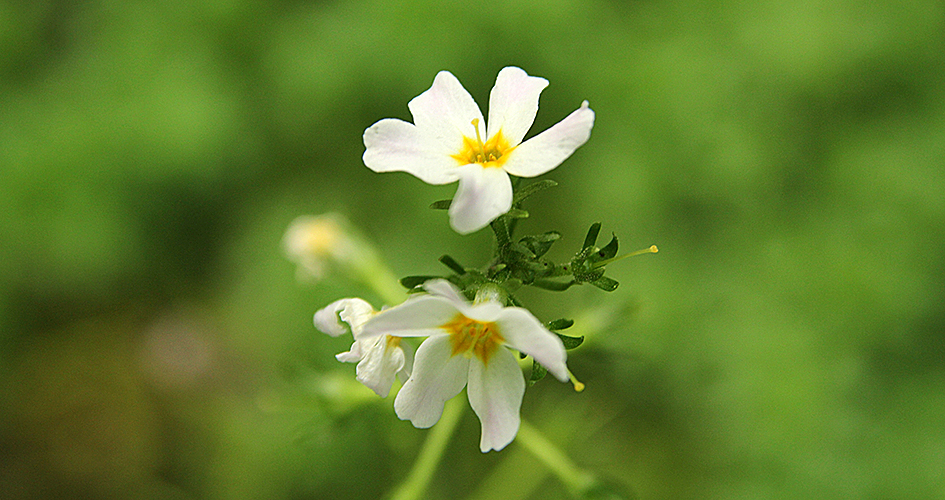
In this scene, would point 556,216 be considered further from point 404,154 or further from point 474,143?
point 404,154

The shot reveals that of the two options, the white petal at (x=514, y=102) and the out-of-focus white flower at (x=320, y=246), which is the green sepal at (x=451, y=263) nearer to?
the white petal at (x=514, y=102)

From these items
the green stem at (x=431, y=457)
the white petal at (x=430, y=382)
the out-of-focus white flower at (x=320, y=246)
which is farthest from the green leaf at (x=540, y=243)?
the out-of-focus white flower at (x=320, y=246)

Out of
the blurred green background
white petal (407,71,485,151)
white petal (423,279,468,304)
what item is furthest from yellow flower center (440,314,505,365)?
the blurred green background

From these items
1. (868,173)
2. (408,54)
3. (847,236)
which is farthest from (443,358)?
(868,173)

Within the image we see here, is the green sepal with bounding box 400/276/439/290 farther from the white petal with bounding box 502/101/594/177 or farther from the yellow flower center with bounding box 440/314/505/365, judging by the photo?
the white petal with bounding box 502/101/594/177

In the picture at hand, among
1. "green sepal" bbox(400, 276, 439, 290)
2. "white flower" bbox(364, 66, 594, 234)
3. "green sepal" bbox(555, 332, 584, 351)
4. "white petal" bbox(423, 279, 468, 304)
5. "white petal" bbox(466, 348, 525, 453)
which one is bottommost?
"white petal" bbox(466, 348, 525, 453)

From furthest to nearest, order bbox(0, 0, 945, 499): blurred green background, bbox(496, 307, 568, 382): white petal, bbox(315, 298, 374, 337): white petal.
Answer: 1. bbox(0, 0, 945, 499): blurred green background
2. bbox(315, 298, 374, 337): white petal
3. bbox(496, 307, 568, 382): white petal

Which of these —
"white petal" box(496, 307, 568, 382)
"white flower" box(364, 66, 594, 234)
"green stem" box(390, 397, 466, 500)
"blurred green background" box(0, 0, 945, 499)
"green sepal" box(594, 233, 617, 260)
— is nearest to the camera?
"white petal" box(496, 307, 568, 382)
